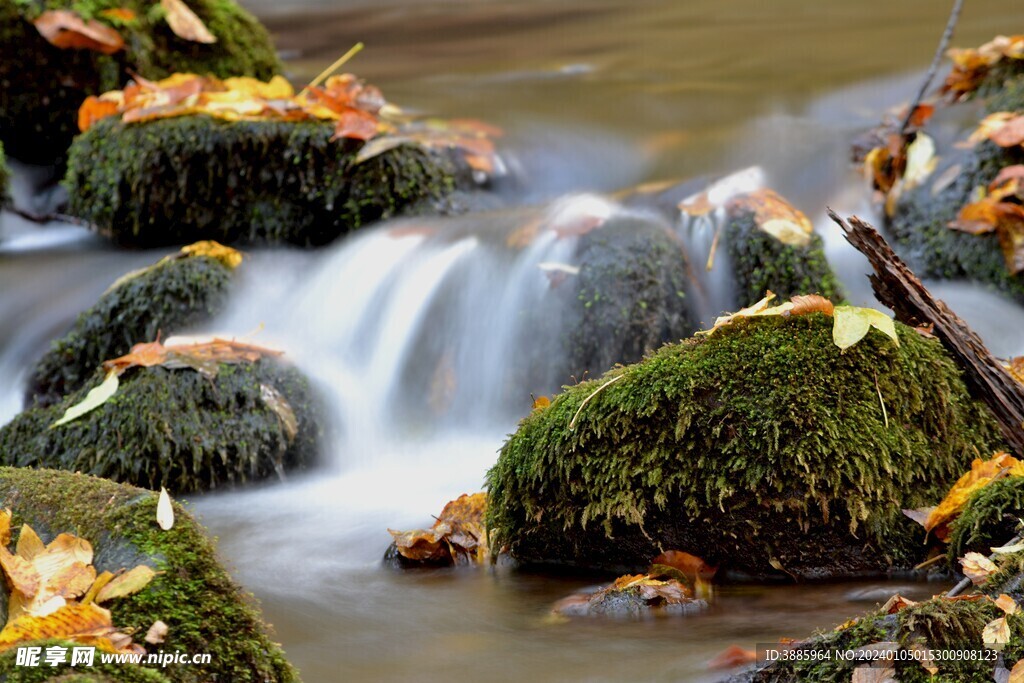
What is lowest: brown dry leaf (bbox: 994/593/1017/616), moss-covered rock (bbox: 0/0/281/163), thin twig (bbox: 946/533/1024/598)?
brown dry leaf (bbox: 994/593/1017/616)

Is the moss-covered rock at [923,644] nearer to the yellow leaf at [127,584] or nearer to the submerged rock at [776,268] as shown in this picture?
the yellow leaf at [127,584]

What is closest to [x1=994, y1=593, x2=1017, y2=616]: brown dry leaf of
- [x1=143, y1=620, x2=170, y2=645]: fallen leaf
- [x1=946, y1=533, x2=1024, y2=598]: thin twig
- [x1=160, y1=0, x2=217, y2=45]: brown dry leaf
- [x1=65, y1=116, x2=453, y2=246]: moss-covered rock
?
[x1=946, y1=533, x2=1024, y2=598]: thin twig

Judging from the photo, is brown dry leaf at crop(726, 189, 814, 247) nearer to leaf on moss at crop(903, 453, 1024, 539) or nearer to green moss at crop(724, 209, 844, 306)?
green moss at crop(724, 209, 844, 306)

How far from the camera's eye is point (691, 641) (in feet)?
9.10

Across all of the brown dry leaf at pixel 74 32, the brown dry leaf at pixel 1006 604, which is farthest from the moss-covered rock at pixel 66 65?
the brown dry leaf at pixel 1006 604

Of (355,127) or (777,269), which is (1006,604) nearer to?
(777,269)

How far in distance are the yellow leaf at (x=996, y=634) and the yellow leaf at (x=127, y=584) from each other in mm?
1514

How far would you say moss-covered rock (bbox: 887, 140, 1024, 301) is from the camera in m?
5.57

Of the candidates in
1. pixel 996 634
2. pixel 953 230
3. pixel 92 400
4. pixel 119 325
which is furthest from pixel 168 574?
pixel 953 230

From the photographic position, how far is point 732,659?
262cm

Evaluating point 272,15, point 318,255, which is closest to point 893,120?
point 318,255

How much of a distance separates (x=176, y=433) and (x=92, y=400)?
1.30ft

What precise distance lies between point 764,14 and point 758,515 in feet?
28.0

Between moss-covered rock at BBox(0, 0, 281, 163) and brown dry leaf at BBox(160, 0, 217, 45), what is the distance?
79 millimetres
